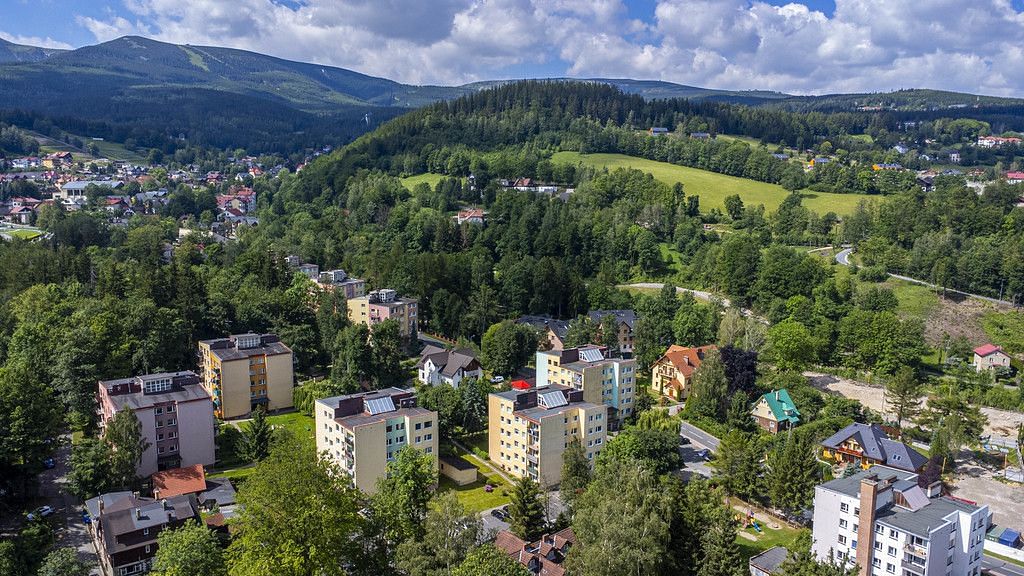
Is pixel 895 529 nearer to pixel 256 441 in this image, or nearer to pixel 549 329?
pixel 256 441

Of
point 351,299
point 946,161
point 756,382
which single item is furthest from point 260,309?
point 946,161

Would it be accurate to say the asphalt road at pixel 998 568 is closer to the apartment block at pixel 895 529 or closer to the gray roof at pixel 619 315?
the apartment block at pixel 895 529

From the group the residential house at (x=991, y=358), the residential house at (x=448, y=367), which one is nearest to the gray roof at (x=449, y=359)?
the residential house at (x=448, y=367)

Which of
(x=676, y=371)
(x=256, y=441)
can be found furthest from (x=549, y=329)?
(x=256, y=441)

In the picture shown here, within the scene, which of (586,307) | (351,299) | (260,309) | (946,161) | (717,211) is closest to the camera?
(260,309)

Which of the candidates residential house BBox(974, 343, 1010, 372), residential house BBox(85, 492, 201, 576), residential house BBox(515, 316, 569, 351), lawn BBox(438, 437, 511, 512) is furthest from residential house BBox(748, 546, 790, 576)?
residential house BBox(974, 343, 1010, 372)

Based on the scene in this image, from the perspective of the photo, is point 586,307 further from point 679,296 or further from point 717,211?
point 717,211

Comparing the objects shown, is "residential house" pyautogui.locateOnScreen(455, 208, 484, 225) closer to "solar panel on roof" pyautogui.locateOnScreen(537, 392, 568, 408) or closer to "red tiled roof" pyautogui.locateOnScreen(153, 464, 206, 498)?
"solar panel on roof" pyautogui.locateOnScreen(537, 392, 568, 408)
